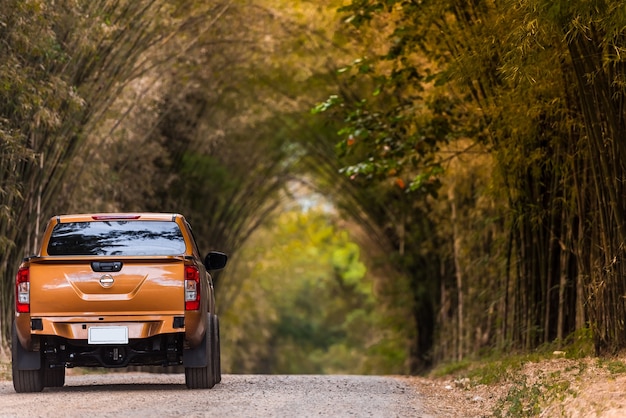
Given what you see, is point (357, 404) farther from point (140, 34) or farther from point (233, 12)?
point (233, 12)

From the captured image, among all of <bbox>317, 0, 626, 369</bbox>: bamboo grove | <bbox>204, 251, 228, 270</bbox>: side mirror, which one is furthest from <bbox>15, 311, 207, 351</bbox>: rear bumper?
<bbox>317, 0, 626, 369</bbox>: bamboo grove

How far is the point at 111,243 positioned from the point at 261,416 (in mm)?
2588

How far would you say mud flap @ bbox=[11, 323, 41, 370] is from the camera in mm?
9031

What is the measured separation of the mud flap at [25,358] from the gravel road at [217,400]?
230 mm

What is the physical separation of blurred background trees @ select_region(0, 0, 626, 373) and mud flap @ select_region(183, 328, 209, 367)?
3.25 meters

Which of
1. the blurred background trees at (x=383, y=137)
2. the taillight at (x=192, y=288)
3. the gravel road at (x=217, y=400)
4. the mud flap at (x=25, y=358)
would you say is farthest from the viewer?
the blurred background trees at (x=383, y=137)

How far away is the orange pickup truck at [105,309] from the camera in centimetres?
874

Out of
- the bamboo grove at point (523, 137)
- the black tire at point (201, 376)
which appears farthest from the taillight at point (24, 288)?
the bamboo grove at point (523, 137)

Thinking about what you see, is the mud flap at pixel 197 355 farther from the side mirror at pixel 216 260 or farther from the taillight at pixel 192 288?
the side mirror at pixel 216 260

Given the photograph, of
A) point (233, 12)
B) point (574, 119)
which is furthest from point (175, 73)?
point (574, 119)

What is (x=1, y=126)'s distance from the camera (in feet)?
37.4

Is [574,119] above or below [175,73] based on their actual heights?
below

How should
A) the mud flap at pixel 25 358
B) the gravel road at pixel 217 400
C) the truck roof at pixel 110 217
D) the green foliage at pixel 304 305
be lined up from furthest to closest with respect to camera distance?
the green foliage at pixel 304 305 < the truck roof at pixel 110 217 < the mud flap at pixel 25 358 < the gravel road at pixel 217 400

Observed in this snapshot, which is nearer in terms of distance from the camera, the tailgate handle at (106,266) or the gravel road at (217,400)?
the gravel road at (217,400)
